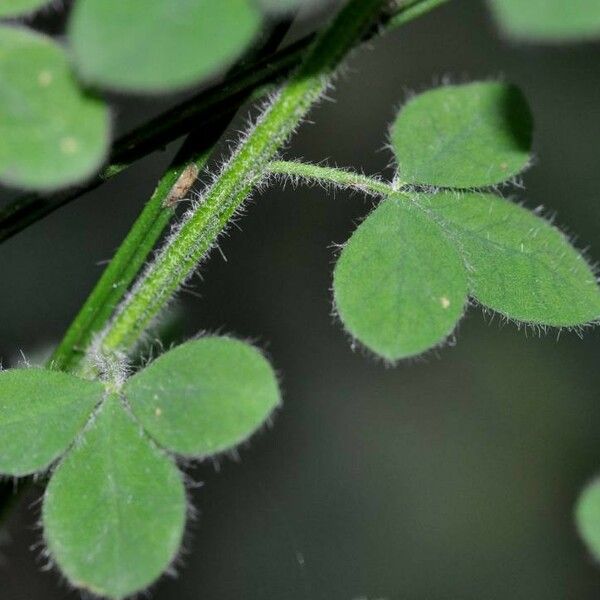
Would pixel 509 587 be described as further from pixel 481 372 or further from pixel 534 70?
pixel 534 70

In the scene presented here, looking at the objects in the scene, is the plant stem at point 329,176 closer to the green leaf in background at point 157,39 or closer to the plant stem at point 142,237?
the plant stem at point 142,237

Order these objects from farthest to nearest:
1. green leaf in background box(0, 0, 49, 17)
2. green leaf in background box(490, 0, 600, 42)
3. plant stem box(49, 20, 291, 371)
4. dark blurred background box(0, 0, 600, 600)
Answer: dark blurred background box(0, 0, 600, 600)
plant stem box(49, 20, 291, 371)
green leaf in background box(0, 0, 49, 17)
green leaf in background box(490, 0, 600, 42)

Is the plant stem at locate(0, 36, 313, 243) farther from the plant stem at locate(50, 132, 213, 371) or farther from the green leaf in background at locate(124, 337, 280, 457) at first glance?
the green leaf in background at locate(124, 337, 280, 457)

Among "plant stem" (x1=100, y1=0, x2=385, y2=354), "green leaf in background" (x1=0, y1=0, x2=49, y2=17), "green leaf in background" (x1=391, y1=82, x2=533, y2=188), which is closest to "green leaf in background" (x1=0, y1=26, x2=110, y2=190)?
"green leaf in background" (x1=0, y1=0, x2=49, y2=17)

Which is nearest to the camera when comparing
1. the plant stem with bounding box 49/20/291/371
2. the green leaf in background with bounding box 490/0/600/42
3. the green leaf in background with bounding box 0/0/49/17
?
the green leaf in background with bounding box 490/0/600/42

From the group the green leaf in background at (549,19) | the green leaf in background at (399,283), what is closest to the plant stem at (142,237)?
the green leaf in background at (399,283)

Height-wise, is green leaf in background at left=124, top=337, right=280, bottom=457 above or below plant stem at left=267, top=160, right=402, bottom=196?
below

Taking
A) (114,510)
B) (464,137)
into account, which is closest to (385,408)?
(464,137)
